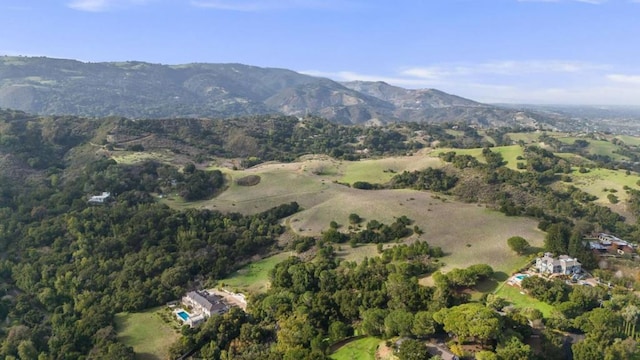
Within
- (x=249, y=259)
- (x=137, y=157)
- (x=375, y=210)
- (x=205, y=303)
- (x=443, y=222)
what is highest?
(x=137, y=157)

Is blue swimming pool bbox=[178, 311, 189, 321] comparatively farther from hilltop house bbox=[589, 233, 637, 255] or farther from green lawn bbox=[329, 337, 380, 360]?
hilltop house bbox=[589, 233, 637, 255]

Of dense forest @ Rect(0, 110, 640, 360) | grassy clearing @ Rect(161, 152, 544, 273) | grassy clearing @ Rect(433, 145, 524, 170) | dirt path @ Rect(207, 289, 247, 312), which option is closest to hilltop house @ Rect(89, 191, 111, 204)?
dense forest @ Rect(0, 110, 640, 360)

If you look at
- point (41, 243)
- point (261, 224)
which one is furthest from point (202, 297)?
point (41, 243)

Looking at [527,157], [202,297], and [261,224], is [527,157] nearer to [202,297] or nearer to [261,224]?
[261,224]

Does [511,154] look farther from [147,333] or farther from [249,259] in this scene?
[147,333]

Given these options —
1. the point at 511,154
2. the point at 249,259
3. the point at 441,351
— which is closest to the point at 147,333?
the point at 249,259

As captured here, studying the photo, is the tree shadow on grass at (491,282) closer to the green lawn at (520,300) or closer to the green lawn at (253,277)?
the green lawn at (520,300)
